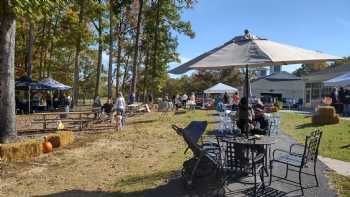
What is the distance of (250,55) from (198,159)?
1.95 metres

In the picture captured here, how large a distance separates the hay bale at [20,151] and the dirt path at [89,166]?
0.30 metres

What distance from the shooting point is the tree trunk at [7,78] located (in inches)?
450

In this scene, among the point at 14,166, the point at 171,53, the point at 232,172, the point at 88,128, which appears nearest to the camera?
the point at 232,172

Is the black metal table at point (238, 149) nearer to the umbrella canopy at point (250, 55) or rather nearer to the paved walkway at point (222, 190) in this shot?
the paved walkway at point (222, 190)

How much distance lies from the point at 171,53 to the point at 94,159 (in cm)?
3606

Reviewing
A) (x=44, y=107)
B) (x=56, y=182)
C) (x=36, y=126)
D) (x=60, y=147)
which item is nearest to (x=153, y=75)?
(x=44, y=107)

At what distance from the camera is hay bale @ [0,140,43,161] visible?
9.68 metres

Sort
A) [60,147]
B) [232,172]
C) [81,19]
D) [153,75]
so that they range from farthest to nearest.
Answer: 1. [153,75]
2. [81,19]
3. [60,147]
4. [232,172]

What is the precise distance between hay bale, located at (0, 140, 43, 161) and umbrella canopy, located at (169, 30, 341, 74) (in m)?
4.37

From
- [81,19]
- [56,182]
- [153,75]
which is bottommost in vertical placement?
[56,182]

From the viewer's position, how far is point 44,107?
2938 centimetres

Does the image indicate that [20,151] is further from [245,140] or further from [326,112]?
[326,112]

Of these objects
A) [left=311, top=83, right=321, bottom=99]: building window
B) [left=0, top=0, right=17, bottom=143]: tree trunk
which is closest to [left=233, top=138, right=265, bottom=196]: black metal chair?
[left=0, top=0, right=17, bottom=143]: tree trunk

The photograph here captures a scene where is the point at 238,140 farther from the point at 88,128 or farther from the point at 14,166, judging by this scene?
the point at 88,128
